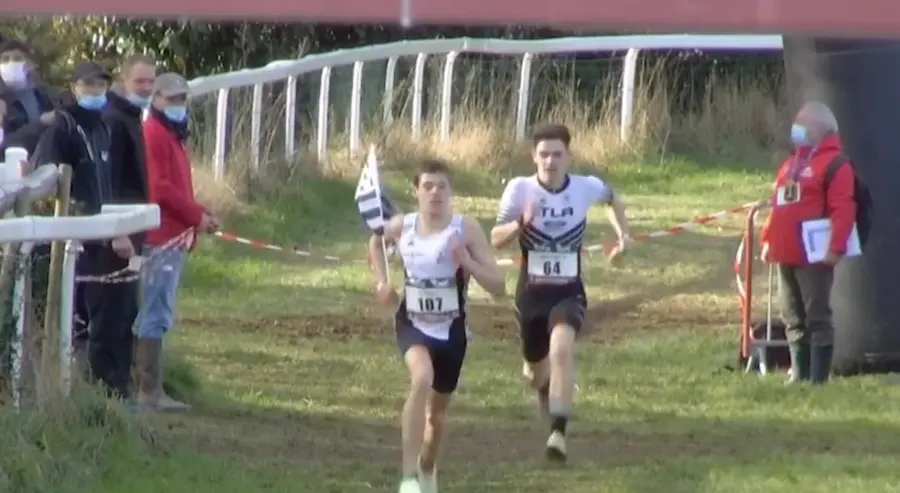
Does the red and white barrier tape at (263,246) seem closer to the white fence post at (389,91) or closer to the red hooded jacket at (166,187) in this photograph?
the red hooded jacket at (166,187)

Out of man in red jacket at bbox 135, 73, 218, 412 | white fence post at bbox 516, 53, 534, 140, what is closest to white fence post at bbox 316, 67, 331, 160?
white fence post at bbox 516, 53, 534, 140

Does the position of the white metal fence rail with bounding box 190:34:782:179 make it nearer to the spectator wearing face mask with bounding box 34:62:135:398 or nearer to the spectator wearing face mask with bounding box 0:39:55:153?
the spectator wearing face mask with bounding box 0:39:55:153

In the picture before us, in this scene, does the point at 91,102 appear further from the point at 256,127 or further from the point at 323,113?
the point at 323,113

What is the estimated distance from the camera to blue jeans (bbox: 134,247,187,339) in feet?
29.4

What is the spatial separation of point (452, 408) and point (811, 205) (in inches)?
104

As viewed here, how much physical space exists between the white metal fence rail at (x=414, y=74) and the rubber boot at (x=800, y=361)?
603 centimetres

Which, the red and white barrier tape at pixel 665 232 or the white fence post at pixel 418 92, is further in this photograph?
the white fence post at pixel 418 92

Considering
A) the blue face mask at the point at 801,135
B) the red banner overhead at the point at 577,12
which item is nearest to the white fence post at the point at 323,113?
the blue face mask at the point at 801,135

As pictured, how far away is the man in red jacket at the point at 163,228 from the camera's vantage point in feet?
29.4

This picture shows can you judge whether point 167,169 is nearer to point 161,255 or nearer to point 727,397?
point 161,255

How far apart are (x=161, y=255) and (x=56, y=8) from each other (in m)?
8.08

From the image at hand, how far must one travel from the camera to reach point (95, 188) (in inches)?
334

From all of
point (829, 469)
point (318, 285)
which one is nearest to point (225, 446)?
point (829, 469)

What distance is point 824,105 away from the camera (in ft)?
36.1
